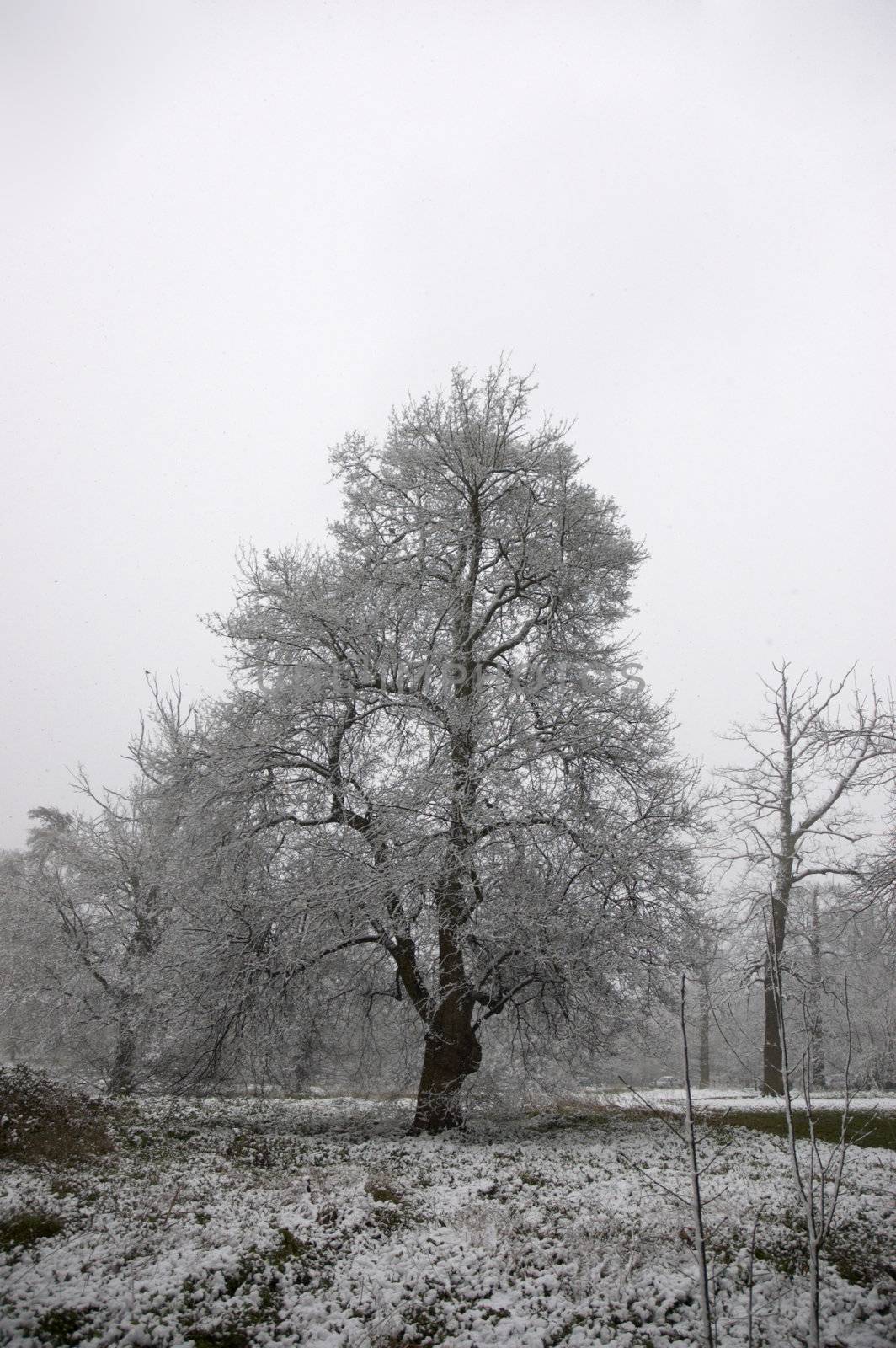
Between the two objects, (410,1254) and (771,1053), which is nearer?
(410,1254)

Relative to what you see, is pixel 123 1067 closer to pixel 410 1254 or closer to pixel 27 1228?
pixel 27 1228

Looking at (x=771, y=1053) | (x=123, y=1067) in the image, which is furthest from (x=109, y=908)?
(x=771, y=1053)

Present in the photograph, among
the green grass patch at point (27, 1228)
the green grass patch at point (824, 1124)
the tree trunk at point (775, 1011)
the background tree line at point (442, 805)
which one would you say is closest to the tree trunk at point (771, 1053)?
the tree trunk at point (775, 1011)

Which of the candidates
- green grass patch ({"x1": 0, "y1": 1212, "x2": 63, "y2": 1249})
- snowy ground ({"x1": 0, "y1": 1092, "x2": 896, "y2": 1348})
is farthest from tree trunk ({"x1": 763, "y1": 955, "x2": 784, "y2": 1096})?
green grass patch ({"x1": 0, "y1": 1212, "x2": 63, "y2": 1249})

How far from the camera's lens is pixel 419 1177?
23.1ft

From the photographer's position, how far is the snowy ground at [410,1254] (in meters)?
4.14

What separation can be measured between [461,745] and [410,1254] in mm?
5297

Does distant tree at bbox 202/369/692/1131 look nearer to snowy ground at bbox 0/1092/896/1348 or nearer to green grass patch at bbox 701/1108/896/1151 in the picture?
snowy ground at bbox 0/1092/896/1348

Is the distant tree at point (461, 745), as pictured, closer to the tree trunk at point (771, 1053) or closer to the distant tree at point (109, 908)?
the distant tree at point (109, 908)

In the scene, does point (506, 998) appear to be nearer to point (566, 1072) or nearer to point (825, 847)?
point (566, 1072)

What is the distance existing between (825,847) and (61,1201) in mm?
15831

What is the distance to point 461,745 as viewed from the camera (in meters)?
9.15

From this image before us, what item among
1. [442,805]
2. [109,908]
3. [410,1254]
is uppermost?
[442,805]

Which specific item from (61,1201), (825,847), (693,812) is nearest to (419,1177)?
(61,1201)
